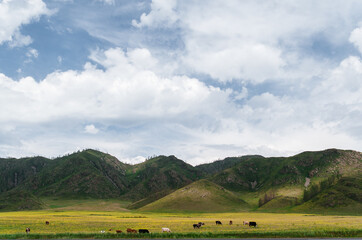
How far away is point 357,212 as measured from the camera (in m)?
196

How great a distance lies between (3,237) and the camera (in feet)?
155

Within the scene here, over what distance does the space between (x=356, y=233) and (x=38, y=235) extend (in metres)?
52.5

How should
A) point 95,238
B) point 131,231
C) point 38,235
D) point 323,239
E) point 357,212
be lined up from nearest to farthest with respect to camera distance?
point 323,239 → point 95,238 → point 38,235 → point 131,231 → point 357,212

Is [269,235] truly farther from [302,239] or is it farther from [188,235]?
[188,235]

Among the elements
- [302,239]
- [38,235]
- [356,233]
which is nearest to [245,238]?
[302,239]

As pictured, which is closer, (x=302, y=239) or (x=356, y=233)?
(x=302, y=239)

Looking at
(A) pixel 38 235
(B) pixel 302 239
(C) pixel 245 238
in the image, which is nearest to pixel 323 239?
(B) pixel 302 239

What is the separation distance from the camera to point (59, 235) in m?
47.4

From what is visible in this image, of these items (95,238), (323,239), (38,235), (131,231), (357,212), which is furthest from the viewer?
(357,212)

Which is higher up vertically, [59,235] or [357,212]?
[59,235]

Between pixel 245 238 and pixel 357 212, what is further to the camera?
pixel 357 212

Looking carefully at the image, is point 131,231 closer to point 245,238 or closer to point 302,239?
point 245,238

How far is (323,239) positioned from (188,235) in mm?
20030

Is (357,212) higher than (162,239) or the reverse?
the reverse
